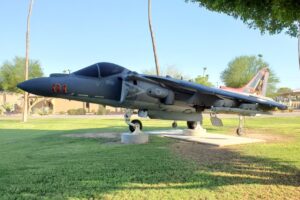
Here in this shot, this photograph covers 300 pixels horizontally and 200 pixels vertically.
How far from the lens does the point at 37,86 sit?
35.5 ft

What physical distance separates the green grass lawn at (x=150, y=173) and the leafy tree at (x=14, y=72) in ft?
136

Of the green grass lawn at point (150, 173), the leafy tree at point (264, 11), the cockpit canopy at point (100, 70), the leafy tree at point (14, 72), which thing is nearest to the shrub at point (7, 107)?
the leafy tree at point (14, 72)

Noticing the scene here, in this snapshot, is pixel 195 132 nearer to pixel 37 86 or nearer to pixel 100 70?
pixel 100 70

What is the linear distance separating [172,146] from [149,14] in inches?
930

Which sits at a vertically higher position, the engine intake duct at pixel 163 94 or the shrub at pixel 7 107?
the shrub at pixel 7 107

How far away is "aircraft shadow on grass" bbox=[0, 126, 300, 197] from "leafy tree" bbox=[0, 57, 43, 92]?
136ft

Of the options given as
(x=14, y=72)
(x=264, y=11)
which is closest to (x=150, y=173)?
(x=264, y=11)

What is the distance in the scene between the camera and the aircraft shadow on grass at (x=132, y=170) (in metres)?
6.05

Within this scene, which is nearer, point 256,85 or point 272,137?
point 272,137

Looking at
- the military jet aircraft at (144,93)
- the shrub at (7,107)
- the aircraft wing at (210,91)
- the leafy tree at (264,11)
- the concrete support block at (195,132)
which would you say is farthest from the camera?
the shrub at (7,107)

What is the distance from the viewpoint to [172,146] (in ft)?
37.8

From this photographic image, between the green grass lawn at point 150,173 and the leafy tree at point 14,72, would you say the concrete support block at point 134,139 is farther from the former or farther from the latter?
the leafy tree at point 14,72

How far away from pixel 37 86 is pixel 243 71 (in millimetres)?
68424

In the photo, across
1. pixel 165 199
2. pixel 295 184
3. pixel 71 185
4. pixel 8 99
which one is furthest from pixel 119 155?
pixel 8 99
